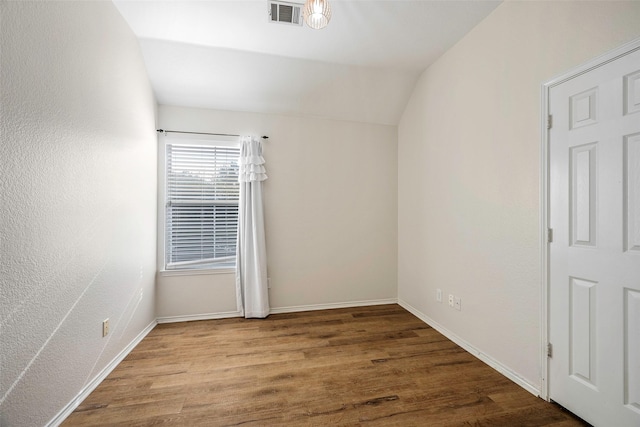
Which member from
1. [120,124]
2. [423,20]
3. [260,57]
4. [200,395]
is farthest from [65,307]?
[423,20]

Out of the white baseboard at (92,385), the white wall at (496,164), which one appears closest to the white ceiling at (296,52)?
the white wall at (496,164)

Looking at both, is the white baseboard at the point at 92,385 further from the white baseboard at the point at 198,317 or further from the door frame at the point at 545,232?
the door frame at the point at 545,232

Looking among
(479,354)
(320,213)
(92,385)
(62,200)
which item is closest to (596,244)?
(479,354)

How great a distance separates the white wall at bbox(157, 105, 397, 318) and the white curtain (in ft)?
0.50

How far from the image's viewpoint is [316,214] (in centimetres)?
335

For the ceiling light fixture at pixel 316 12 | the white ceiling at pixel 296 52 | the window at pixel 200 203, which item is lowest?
the window at pixel 200 203

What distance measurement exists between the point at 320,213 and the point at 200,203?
55.4 inches

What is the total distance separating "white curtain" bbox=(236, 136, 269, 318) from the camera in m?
3.05

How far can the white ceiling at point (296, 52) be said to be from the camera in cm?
212

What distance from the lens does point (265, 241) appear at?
3180mm

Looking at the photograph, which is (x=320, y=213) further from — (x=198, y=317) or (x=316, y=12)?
(x=316, y=12)

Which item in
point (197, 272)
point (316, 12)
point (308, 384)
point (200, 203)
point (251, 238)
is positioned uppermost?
point (316, 12)

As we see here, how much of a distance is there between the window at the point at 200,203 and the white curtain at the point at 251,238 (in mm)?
186

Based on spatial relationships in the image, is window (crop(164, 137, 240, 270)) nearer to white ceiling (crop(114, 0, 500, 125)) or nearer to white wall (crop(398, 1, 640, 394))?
white ceiling (crop(114, 0, 500, 125))
